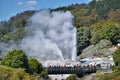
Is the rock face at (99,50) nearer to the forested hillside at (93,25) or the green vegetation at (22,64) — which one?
the forested hillside at (93,25)

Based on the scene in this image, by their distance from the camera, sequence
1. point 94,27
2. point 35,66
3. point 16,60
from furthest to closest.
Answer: point 94,27 → point 35,66 → point 16,60

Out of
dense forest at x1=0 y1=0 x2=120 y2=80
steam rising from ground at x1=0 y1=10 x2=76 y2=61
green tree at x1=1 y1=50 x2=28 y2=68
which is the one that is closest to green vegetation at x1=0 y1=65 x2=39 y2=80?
dense forest at x1=0 y1=0 x2=120 y2=80

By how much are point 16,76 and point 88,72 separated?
2567 cm

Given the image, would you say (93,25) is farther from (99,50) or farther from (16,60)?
(16,60)

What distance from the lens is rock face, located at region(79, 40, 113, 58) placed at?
84.8 meters

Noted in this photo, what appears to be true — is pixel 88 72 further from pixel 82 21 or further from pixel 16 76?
pixel 82 21

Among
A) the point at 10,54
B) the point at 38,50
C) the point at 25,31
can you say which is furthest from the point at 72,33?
the point at 10,54

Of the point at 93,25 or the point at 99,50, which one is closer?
the point at 99,50

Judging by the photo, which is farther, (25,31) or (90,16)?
(90,16)

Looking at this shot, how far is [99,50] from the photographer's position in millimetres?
87062

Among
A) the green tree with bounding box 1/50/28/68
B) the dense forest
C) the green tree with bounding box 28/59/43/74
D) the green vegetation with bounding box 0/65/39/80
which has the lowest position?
the green vegetation with bounding box 0/65/39/80

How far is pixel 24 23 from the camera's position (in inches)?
5581

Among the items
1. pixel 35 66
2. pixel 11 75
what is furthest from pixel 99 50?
pixel 11 75

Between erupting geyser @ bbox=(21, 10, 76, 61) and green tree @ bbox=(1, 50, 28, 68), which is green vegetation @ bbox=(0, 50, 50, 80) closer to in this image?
green tree @ bbox=(1, 50, 28, 68)
